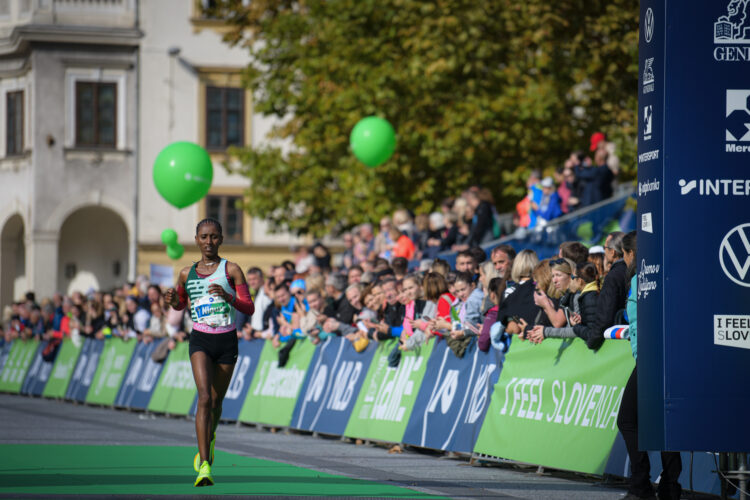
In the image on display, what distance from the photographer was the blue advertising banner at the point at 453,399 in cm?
1395

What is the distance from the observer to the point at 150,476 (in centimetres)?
1216

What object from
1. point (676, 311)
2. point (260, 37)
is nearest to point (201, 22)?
point (260, 37)

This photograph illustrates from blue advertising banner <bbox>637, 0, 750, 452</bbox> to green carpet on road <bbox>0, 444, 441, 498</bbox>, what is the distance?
9.14 feet

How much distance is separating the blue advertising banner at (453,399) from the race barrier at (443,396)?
0.01 meters

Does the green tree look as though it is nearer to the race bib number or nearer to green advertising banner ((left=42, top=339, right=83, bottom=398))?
green advertising banner ((left=42, top=339, right=83, bottom=398))

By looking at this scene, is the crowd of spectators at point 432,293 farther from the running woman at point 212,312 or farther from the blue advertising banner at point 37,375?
the running woman at point 212,312

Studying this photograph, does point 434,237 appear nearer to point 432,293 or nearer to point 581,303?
point 432,293

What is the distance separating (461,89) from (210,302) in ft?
60.6

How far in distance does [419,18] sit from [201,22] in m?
21.6

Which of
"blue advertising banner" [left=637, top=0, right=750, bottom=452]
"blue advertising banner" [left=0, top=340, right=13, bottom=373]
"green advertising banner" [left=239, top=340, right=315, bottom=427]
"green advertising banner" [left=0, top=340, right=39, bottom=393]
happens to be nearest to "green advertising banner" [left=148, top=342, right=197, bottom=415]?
"green advertising banner" [left=239, top=340, right=315, bottom=427]

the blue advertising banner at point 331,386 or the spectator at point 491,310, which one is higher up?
the spectator at point 491,310

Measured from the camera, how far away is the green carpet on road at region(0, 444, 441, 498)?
11.0 metres

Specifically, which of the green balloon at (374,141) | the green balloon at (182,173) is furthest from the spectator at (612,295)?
the green balloon at (374,141)

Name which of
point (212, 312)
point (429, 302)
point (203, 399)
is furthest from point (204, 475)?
point (429, 302)
